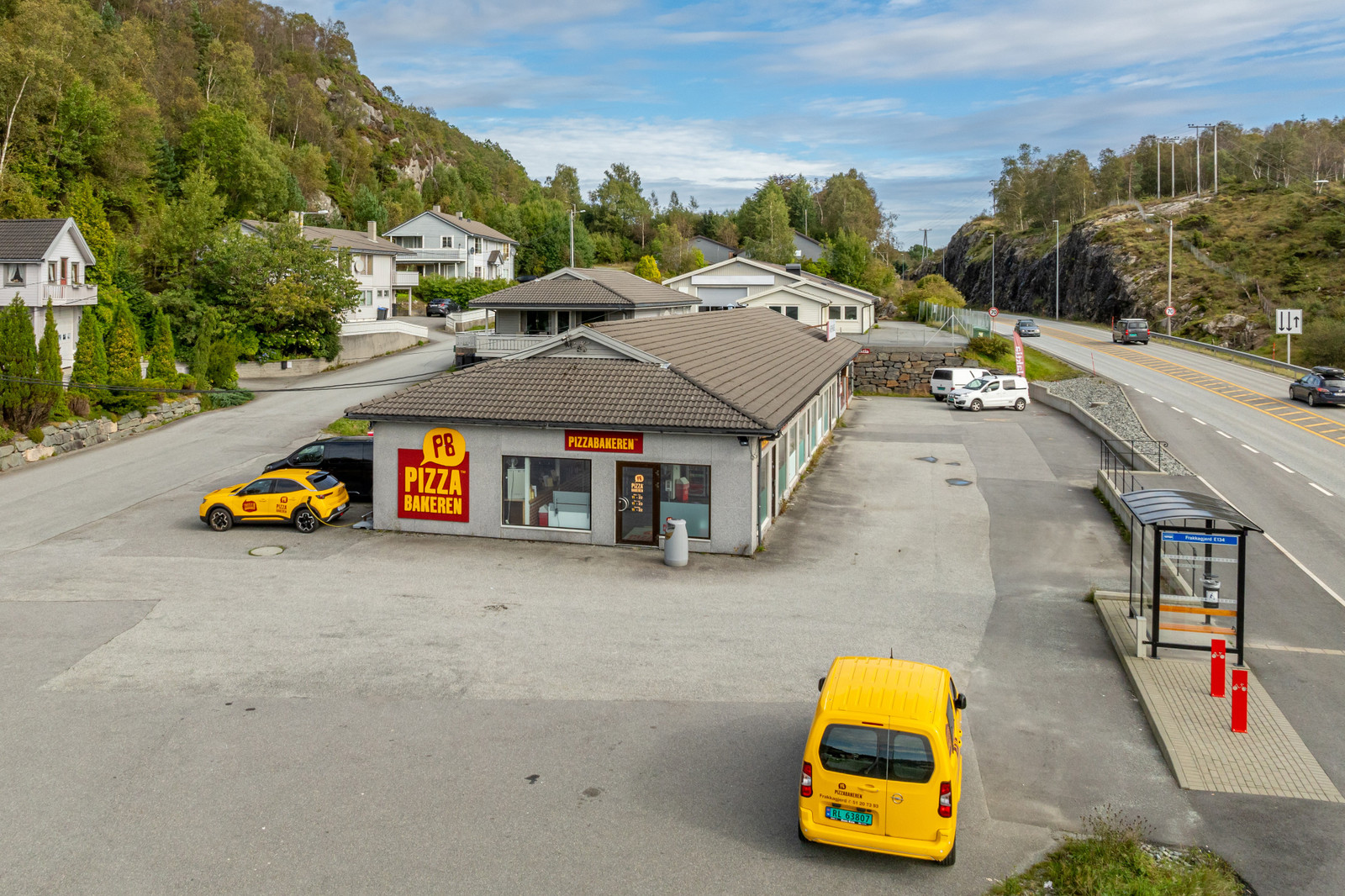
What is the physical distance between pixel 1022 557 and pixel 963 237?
501 feet

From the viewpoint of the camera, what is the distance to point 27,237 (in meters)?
39.3

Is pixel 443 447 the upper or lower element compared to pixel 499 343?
lower

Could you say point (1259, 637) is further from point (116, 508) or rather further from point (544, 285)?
point (544, 285)

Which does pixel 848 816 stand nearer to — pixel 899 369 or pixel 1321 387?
pixel 1321 387

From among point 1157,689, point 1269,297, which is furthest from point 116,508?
point 1269,297

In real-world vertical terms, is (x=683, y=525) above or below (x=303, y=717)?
above

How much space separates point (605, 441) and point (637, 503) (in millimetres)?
1579

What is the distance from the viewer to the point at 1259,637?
51.4ft

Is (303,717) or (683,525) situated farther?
(683,525)

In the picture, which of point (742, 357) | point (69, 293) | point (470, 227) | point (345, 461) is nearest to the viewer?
point (345, 461)

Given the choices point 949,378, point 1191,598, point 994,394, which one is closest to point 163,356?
point 949,378

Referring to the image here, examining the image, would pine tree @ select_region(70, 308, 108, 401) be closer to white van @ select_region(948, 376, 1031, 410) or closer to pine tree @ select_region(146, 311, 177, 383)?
pine tree @ select_region(146, 311, 177, 383)

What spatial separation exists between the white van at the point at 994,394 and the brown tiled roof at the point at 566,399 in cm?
2511

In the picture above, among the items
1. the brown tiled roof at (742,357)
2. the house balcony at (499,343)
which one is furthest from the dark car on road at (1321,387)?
the house balcony at (499,343)
